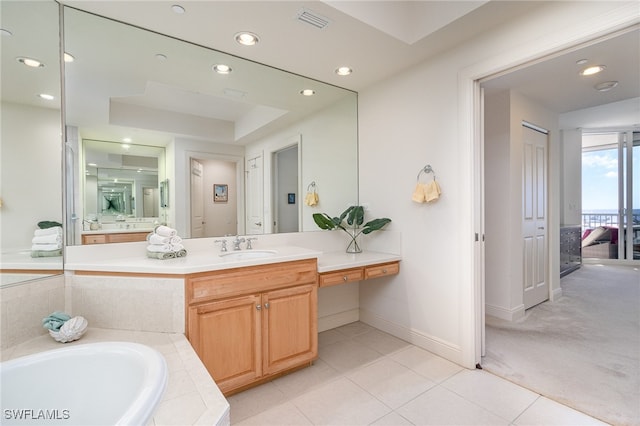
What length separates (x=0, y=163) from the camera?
5.17 feet

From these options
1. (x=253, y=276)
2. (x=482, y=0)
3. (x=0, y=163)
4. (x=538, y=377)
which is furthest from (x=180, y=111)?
(x=538, y=377)

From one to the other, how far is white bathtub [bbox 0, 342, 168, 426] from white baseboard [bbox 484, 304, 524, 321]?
320 centimetres

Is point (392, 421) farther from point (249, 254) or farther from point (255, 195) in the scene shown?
point (255, 195)

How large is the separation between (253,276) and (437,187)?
5.23ft

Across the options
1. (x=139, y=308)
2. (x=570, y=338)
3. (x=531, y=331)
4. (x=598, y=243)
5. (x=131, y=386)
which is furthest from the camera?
(x=598, y=243)

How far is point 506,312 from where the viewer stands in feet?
10.0

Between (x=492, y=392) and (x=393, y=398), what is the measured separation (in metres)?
0.66

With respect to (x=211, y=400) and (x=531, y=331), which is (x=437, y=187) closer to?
(x=531, y=331)

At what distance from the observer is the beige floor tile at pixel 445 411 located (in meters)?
1.66

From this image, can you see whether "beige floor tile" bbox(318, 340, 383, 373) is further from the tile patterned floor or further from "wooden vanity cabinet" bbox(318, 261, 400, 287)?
"wooden vanity cabinet" bbox(318, 261, 400, 287)

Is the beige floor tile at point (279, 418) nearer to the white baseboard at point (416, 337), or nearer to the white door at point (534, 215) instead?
the white baseboard at point (416, 337)

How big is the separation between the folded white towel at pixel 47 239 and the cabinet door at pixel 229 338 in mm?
958

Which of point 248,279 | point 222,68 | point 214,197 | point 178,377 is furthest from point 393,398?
point 222,68

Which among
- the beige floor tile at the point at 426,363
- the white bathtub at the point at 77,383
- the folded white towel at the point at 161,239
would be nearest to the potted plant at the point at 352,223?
the beige floor tile at the point at 426,363
